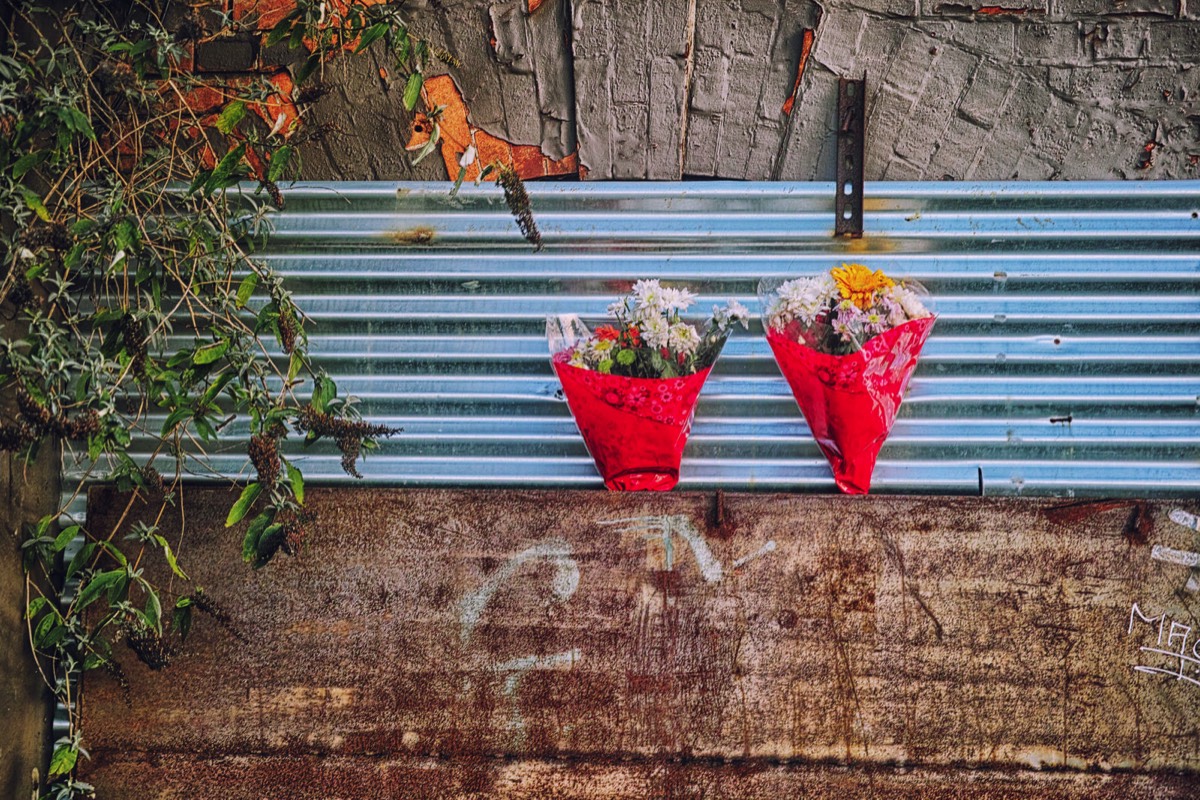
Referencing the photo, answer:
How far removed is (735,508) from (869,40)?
1.71 meters

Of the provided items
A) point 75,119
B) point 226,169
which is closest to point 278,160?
point 226,169

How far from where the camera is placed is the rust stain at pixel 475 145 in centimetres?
334

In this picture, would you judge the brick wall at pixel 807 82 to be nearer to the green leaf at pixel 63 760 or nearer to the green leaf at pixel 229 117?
the green leaf at pixel 229 117

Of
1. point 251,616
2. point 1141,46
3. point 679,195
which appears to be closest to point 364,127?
point 679,195

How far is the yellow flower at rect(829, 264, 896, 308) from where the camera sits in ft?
9.48

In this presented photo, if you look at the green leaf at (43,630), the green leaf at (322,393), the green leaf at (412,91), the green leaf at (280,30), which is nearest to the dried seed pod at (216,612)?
the green leaf at (43,630)

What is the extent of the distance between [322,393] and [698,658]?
4.94ft

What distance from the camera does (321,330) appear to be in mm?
3408

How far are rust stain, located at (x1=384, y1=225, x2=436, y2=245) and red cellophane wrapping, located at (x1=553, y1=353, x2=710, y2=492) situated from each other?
0.76 metres

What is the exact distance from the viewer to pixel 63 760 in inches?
115

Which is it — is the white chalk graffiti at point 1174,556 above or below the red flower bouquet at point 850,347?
below

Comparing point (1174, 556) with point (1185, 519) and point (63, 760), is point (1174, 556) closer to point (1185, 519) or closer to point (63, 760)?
point (1185, 519)

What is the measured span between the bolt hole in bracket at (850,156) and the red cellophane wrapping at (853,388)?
545 mm

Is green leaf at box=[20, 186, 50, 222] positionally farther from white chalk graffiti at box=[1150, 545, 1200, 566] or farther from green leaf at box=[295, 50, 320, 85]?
white chalk graffiti at box=[1150, 545, 1200, 566]
